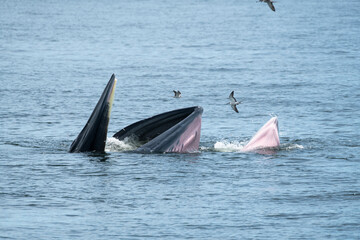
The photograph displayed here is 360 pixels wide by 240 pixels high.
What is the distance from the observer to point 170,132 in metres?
28.2

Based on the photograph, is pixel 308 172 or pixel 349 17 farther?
pixel 349 17

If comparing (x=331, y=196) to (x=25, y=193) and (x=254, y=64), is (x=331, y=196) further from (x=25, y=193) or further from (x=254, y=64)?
(x=254, y=64)

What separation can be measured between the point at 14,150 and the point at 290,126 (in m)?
11.2

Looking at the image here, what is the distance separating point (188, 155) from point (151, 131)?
1.43m

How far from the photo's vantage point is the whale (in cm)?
2764

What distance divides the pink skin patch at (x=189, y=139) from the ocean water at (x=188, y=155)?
1.44 ft

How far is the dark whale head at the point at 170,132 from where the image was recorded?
28.0m

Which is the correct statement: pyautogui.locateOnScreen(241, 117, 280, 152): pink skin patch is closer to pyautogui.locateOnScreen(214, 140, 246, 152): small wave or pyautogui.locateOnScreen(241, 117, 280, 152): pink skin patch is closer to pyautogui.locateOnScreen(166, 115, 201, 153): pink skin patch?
pyautogui.locateOnScreen(214, 140, 246, 152): small wave

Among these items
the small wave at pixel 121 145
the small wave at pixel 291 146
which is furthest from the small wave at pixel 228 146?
the small wave at pixel 121 145

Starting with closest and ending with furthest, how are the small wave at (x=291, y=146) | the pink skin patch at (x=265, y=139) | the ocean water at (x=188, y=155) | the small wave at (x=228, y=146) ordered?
the ocean water at (x=188, y=155) < the pink skin patch at (x=265, y=139) < the small wave at (x=228, y=146) < the small wave at (x=291, y=146)

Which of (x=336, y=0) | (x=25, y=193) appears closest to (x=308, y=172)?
(x=25, y=193)

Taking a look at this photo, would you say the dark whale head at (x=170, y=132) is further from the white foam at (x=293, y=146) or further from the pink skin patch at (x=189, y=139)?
the white foam at (x=293, y=146)

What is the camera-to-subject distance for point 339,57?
64.0m

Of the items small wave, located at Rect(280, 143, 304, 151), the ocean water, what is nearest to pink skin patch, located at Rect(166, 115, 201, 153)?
the ocean water
